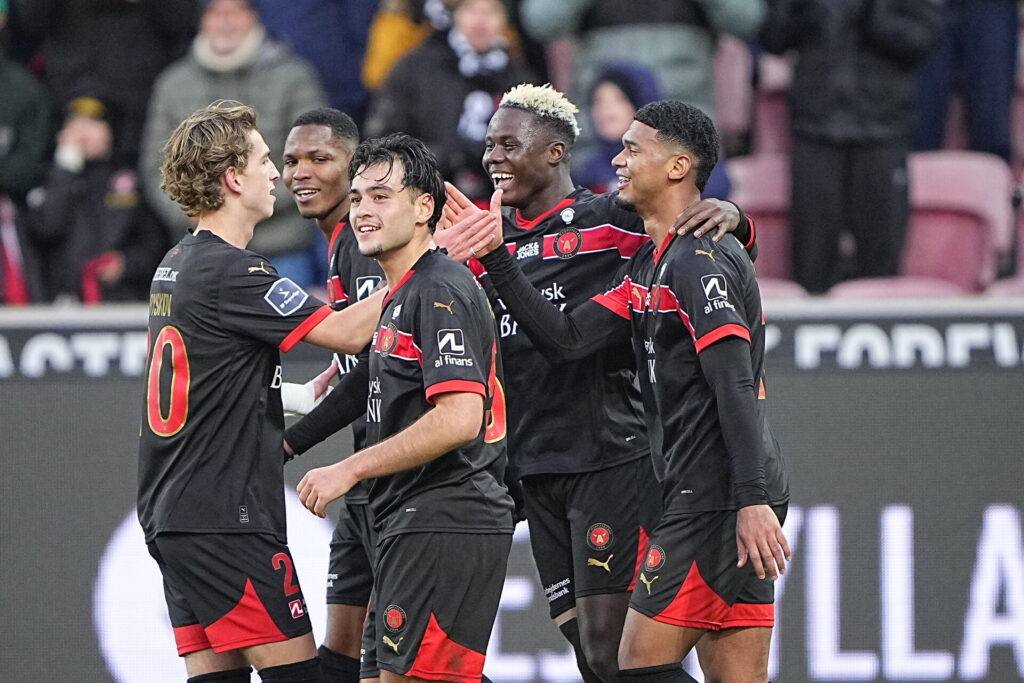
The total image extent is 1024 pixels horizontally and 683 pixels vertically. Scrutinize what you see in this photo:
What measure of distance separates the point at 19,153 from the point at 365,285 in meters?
4.22

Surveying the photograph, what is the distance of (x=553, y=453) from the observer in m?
5.55

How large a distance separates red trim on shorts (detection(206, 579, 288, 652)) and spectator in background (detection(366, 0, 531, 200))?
4027mm

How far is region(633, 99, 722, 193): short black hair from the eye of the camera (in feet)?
16.9

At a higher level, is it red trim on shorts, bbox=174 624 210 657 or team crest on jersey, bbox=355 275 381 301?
team crest on jersey, bbox=355 275 381 301

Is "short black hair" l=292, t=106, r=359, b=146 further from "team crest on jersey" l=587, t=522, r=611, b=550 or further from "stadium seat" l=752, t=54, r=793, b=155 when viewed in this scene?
"stadium seat" l=752, t=54, r=793, b=155

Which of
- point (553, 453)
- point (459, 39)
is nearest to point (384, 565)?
point (553, 453)

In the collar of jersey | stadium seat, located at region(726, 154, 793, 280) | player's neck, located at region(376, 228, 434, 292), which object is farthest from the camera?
stadium seat, located at region(726, 154, 793, 280)

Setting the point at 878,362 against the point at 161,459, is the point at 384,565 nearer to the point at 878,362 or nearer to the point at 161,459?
the point at 161,459

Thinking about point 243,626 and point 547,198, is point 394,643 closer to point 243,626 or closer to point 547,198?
point 243,626

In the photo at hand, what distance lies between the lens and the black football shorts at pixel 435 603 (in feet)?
14.7

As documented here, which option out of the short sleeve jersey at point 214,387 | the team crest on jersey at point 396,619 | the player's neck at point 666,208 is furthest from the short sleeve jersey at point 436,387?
the player's neck at point 666,208

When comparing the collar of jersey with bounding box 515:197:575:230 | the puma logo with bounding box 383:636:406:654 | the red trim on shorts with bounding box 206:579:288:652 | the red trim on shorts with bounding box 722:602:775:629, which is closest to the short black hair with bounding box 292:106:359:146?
the collar of jersey with bounding box 515:197:575:230

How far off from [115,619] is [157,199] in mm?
2818

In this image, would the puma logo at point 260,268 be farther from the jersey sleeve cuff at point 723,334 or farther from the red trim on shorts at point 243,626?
the jersey sleeve cuff at point 723,334
